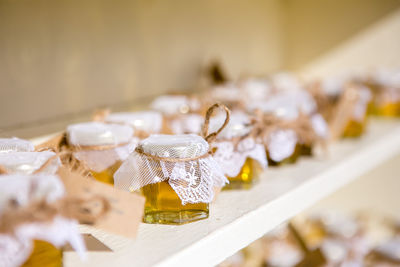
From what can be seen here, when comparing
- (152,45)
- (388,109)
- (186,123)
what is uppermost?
(152,45)

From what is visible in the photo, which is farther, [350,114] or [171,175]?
[350,114]

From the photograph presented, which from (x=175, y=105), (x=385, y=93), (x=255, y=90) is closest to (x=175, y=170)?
(x=175, y=105)

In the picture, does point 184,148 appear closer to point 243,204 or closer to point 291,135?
point 243,204

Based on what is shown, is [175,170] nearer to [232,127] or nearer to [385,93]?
[232,127]

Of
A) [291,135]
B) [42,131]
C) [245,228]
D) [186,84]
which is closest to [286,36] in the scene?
[186,84]

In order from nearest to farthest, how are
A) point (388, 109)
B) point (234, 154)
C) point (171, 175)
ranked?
point (171, 175) < point (234, 154) < point (388, 109)

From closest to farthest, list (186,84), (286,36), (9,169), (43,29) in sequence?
(9,169) → (43,29) → (186,84) → (286,36)

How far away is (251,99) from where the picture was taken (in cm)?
106

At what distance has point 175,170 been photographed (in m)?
0.55

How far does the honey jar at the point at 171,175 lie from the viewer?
1.80 ft

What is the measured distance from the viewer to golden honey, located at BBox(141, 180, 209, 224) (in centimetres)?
56

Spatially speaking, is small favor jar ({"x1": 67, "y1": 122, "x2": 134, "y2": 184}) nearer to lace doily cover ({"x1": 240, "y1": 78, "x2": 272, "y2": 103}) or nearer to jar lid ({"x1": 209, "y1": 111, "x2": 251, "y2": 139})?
jar lid ({"x1": 209, "y1": 111, "x2": 251, "y2": 139})

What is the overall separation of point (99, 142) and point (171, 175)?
136 mm

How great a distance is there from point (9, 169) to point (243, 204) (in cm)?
35
